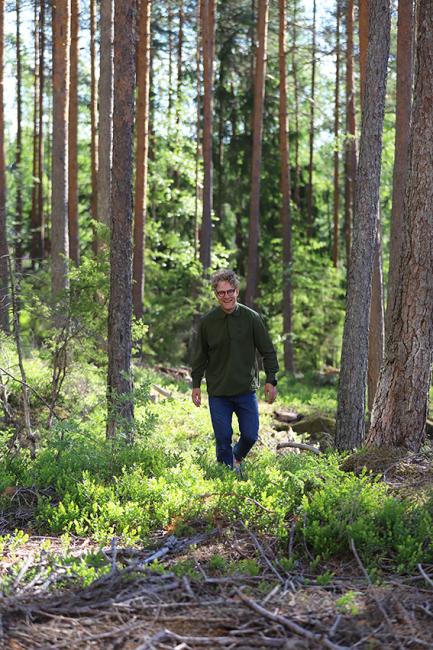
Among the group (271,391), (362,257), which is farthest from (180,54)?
(271,391)

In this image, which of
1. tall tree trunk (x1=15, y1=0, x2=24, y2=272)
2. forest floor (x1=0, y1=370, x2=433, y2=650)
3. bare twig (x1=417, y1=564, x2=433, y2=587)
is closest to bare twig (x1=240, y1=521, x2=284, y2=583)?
forest floor (x1=0, y1=370, x2=433, y2=650)

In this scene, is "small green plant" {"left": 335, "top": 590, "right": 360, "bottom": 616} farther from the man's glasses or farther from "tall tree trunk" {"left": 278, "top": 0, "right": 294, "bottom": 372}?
"tall tree trunk" {"left": 278, "top": 0, "right": 294, "bottom": 372}

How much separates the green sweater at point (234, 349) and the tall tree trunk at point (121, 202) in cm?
272

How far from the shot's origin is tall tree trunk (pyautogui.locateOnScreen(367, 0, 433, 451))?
7.39m

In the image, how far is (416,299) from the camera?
7.38m

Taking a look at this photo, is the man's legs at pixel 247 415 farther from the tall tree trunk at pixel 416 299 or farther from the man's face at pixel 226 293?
the tall tree trunk at pixel 416 299


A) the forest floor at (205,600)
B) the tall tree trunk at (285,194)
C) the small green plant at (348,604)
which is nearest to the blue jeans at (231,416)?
the forest floor at (205,600)

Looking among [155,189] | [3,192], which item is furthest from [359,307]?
[155,189]

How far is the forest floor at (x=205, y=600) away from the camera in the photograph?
4074 millimetres

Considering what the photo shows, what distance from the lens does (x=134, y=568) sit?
4.95 m

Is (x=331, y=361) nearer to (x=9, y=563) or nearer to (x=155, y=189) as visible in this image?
(x=155, y=189)

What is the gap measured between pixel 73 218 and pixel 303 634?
1857 cm

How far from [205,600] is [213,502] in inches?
70.9

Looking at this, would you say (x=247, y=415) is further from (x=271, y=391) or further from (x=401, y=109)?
(x=401, y=109)
